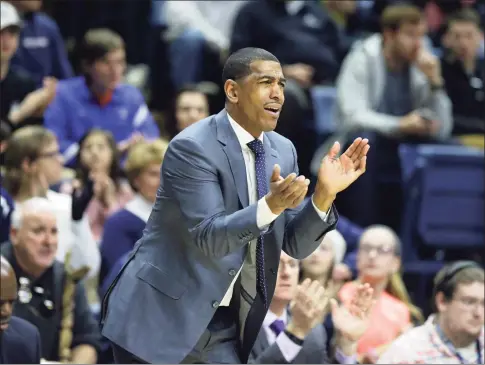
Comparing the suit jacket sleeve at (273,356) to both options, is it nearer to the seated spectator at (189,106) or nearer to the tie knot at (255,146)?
the tie knot at (255,146)

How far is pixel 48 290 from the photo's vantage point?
480 centimetres

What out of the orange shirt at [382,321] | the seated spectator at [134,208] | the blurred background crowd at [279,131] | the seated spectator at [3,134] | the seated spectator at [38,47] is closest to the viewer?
the blurred background crowd at [279,131]

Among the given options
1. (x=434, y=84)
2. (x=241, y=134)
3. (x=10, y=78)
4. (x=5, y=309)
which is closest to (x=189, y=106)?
(x=10, y=78)

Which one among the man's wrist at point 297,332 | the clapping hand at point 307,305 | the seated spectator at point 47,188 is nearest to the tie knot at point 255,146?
the clapping hand at point 307,305

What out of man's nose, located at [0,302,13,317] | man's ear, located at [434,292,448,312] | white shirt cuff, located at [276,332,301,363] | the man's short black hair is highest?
the man's short black hair

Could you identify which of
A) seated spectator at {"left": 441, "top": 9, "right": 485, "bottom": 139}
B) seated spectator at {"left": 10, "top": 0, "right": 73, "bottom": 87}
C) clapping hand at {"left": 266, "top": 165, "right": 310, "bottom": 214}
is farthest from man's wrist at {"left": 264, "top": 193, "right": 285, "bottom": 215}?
seated spectator at {"left": 441, "top": 9, "right": 485, "bottom": 139}

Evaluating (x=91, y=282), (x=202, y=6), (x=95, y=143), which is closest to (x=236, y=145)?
(x=91, y=282)

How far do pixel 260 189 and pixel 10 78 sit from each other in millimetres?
2864

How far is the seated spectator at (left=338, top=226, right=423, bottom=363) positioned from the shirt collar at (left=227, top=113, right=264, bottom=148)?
1.84 meters

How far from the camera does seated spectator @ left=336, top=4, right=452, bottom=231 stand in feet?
20.4

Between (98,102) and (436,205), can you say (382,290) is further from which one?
(98,102)

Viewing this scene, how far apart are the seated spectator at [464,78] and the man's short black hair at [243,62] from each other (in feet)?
11.5

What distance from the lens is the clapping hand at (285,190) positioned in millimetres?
3076

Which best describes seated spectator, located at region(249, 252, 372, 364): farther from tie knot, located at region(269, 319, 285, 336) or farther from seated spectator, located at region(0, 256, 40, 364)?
seated spectator, located at region(0, 256, 40, 364)
